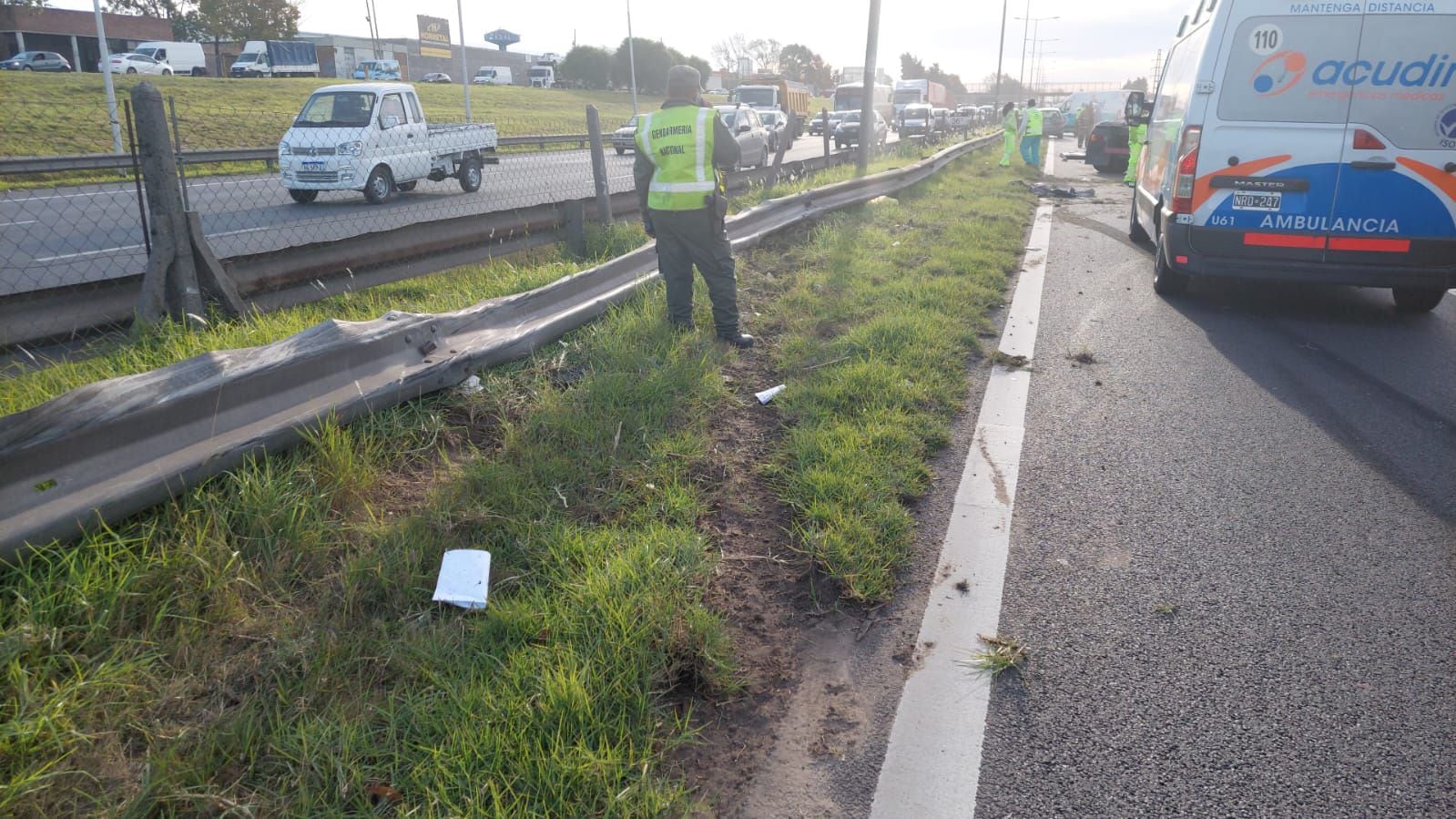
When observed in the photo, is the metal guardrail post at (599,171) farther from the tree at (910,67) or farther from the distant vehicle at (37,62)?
the tree at (910,67)

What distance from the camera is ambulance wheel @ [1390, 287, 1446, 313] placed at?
24.5ft

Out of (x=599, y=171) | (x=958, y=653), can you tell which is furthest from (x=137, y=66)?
(x=958, y=653)

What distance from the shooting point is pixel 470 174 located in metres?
17.4

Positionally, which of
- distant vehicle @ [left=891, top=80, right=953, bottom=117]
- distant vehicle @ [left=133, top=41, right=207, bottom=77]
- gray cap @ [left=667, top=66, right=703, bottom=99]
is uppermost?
distant vehicle @ [left=133, top=41, right=207, bottom=77]

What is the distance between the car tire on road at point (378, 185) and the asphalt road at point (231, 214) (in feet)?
0.54

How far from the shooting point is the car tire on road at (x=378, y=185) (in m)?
15.1

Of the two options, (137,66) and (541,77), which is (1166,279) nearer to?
(137,66)

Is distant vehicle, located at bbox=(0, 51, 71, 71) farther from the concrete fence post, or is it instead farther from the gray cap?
the gray cap

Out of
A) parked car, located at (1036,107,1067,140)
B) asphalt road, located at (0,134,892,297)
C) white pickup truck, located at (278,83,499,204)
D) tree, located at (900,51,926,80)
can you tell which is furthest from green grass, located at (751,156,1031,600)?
tree, located at (900,51,926,80)

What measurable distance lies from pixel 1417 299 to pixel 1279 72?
222 cm

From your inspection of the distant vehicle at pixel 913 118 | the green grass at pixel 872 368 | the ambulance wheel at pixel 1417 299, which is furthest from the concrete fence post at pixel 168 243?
the distant vehicle at pixel 913 118

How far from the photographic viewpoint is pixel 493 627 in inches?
116

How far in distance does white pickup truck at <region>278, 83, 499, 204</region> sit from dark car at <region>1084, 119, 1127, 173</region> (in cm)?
1481

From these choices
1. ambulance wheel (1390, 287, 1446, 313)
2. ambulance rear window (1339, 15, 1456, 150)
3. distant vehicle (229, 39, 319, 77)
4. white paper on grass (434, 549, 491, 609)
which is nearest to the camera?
white paper on grass (434, 549, 491, 609)
